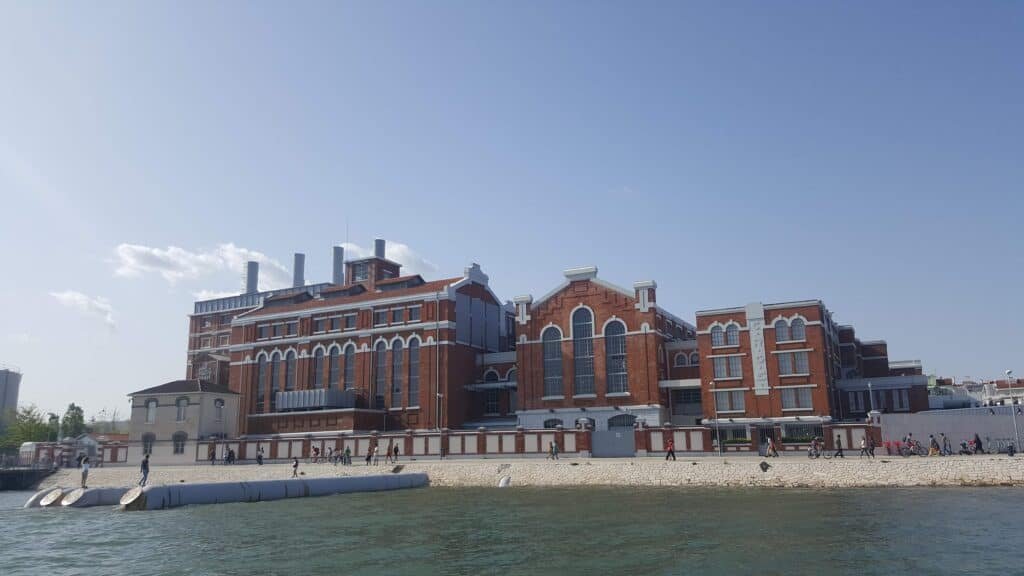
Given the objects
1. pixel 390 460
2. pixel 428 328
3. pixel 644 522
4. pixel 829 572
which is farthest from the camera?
pixel 428 328

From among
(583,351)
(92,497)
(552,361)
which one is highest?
(583,351)

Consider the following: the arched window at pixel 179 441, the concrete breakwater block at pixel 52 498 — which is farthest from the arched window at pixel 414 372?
the concrete breakwater block at pixel 52 498

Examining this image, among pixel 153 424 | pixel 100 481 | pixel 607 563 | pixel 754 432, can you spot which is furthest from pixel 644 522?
Result: pixel 153 424

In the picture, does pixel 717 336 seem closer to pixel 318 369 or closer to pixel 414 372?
pixel 414 372

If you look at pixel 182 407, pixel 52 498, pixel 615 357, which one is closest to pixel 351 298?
pixel 182 407

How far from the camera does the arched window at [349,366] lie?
241 feet

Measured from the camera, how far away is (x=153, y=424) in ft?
230

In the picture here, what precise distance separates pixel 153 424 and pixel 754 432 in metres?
53.8

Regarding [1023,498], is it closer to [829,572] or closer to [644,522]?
[644,522]

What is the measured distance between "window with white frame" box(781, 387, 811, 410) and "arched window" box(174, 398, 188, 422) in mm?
53451

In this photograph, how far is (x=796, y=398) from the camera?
57.5 meters

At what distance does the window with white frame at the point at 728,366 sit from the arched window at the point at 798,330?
4.44m

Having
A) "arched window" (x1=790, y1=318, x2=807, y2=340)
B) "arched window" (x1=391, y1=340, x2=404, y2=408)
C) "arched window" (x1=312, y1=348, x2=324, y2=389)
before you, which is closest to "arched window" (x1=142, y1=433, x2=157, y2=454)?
"arched window" (x1=312, y1=348, x2=324, y2=389)

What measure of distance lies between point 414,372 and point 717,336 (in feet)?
91.9
